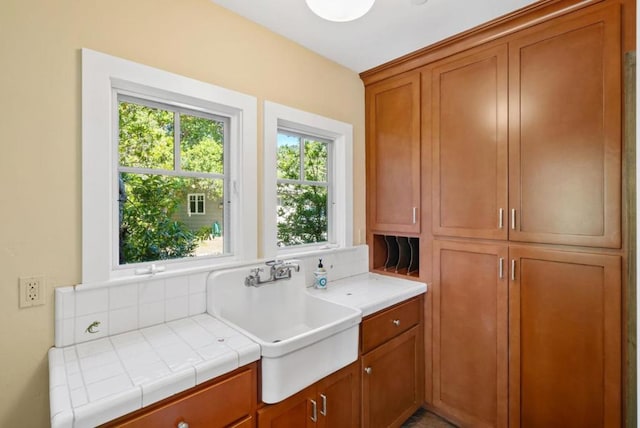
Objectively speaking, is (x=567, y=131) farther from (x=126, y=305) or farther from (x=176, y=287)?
(x=126, y=305)

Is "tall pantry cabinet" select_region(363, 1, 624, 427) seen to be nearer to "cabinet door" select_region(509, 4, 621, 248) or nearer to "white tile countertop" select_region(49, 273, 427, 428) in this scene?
"cabinet door" select_region(509, 4, 621, 248)

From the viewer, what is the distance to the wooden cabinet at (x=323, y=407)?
1.30 meters

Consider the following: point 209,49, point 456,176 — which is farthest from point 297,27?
point 456,176

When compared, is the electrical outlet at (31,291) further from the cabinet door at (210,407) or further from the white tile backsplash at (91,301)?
the cabinet door at (210,407)

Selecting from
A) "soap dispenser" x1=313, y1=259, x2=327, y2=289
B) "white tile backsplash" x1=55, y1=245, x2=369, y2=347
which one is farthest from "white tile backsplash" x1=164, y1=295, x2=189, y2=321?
"soap dispenser" x1=313, y1=259, x2=327, y2=289

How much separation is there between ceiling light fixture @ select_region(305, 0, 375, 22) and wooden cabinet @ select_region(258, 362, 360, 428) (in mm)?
1615

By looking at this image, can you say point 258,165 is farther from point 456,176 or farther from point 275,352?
point 456,176

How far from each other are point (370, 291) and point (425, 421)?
0.95 meters

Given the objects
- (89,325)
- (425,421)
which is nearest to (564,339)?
(425,421)

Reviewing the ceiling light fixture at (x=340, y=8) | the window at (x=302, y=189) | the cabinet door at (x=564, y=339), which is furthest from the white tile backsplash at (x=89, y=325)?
the cabinet door at (x=564, y=339)

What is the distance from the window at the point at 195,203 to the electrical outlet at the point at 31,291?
0.68 meters

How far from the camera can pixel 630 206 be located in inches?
56.9

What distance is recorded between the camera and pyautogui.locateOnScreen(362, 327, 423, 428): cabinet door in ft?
5.80

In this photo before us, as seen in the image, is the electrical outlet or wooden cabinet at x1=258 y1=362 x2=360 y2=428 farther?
wooden cabinet at x1=258 y1=362 x2=360 y2=428
